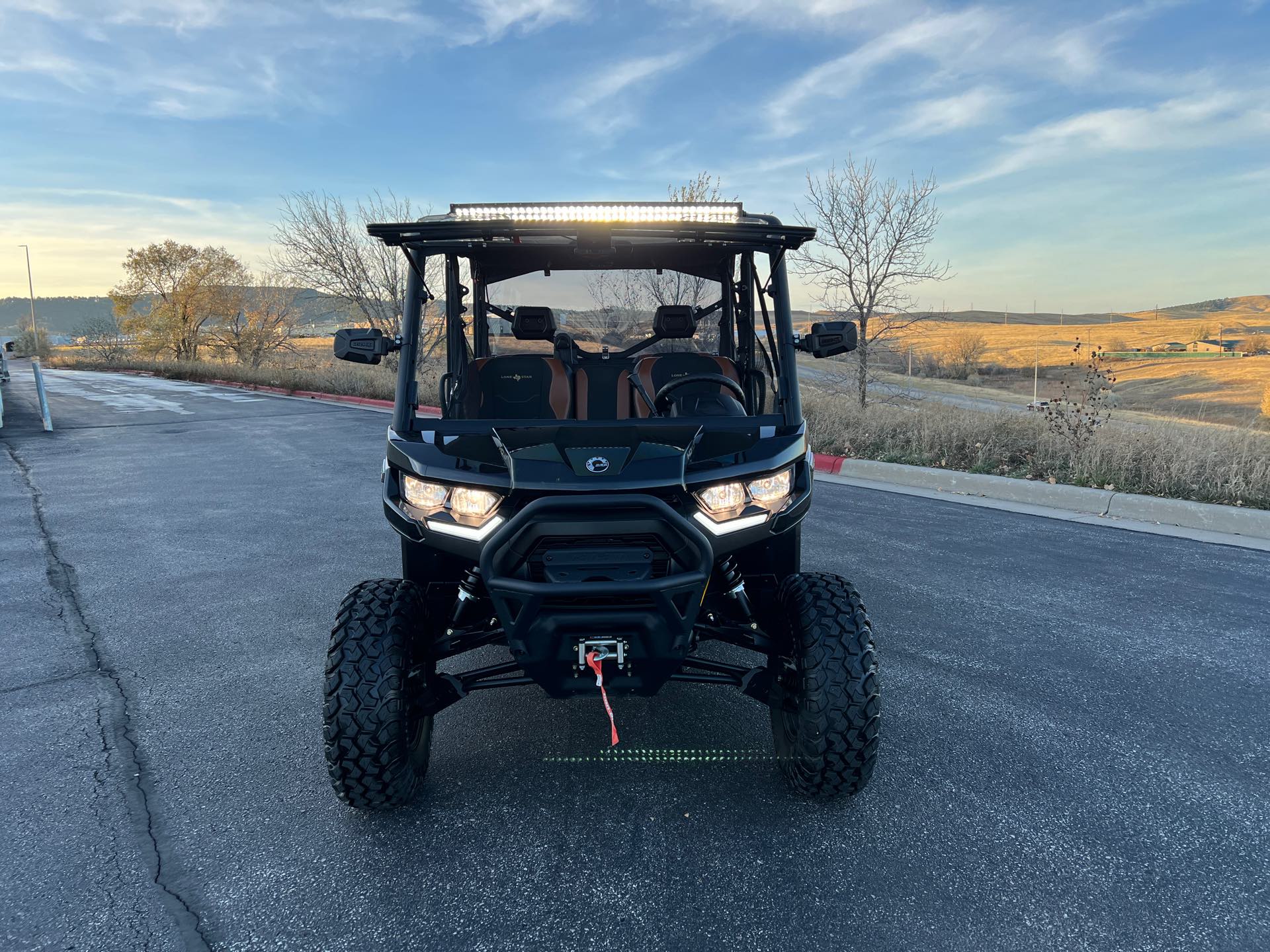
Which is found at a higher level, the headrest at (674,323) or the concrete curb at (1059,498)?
the headrest at (674,323)

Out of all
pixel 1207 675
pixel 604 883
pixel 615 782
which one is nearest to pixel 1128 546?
pixel 1207 675

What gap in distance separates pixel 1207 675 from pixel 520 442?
3.60 meters

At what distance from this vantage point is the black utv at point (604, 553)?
2434 mm

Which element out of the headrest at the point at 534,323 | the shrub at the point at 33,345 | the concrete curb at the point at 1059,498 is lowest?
the concrete curb at the point at 1059,498

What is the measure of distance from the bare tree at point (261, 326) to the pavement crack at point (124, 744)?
34750 millimetres

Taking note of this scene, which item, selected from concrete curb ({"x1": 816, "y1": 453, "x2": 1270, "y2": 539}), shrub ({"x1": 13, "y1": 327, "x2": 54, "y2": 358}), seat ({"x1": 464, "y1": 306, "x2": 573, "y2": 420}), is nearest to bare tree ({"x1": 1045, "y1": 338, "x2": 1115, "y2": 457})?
concrete curb ({"x1": 816, "y1": 453, "x2": 1270, "y2": 539})

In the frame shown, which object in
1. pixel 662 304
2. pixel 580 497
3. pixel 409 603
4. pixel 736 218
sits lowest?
pixel 409 603

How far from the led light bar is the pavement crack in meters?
2.43

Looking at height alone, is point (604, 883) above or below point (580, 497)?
below

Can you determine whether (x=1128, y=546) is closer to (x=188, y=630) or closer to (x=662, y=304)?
(x=662, y=304)

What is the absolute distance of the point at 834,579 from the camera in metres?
2.84

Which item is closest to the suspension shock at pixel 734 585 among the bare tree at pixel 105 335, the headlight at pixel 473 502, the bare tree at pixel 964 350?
the headlight at pixel 473 502

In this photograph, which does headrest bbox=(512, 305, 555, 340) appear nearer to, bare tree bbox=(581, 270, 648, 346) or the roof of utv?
bare tree bbox=(581, 270, 648, 346)

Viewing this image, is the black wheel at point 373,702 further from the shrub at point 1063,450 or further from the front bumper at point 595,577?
the shrub at point 1063,450
